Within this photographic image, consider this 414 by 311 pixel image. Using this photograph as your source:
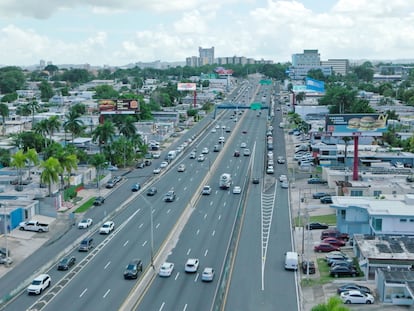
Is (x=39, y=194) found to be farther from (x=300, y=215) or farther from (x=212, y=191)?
(x=300, y=215)

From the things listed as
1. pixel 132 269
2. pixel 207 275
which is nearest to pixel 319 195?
pixel 207 275

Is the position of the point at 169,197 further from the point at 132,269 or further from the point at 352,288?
the point at 352,288

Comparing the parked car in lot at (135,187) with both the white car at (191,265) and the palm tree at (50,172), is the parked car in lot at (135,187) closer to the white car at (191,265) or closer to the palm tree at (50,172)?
→ the palm tree at (50,172)

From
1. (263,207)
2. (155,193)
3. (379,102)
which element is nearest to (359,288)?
(263,207)

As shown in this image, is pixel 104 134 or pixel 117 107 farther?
pixel 117 107

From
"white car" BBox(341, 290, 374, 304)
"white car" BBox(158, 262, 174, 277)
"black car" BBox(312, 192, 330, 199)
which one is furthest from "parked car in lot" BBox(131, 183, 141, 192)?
"white car" BBox(341, 290, 374, 304)

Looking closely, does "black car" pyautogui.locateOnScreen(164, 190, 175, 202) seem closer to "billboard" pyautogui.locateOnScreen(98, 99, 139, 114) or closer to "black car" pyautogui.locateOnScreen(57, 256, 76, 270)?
"black car" pyautogui.locateOnScreen(57, 256, 76, 270)
